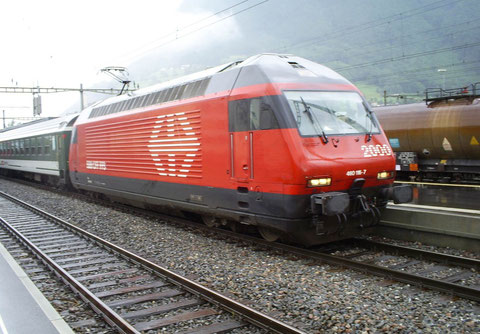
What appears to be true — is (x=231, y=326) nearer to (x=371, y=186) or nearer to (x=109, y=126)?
(x=371, y=186)

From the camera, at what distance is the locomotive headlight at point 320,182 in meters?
6.93

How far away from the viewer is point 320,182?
7.02 metres

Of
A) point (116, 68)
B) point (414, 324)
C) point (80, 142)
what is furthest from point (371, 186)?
point (116, 68)

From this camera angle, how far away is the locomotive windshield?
23.9 feet

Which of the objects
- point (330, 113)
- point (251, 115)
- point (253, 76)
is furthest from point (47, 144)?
point (330, 113)

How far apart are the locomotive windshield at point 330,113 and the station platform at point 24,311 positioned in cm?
427

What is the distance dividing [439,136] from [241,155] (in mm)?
11695

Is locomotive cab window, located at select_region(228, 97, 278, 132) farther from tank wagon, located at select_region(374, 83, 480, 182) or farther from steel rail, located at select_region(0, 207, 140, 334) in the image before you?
tank wagon, located at select_region(374, 83, 480, 182)

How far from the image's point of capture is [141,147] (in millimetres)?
11359

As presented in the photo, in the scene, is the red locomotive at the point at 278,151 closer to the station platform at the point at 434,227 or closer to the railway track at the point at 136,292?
the station platform at the point at 434,227

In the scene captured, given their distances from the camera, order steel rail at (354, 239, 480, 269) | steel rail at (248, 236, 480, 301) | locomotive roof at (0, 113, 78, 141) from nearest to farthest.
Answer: steel rail at (248, 236, 480, 301) < steel rail at (354, 239, 480, 269) < locomotive roof at (0, 113, 78, 141)

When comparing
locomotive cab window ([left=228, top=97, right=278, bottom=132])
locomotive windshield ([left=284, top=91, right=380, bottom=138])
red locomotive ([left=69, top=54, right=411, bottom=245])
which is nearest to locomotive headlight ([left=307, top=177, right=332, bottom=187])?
red locomotive ([left=69, top=54, right=411, bottom=245])

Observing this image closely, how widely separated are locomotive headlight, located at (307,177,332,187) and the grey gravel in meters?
1.21

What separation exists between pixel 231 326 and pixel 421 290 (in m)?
2.49
